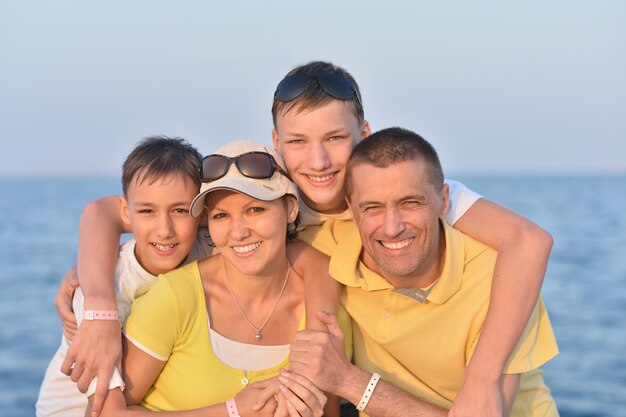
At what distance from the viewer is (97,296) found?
14.2ft

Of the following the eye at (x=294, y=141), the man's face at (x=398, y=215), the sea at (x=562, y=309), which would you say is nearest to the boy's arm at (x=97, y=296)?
the eye at (x=294, y=141)

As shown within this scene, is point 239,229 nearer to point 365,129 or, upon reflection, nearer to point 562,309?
point 365,129

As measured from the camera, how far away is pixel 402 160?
4.28 meters

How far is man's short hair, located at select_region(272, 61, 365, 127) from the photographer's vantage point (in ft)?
15.5

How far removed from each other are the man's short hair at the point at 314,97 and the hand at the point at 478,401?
5.78 feet

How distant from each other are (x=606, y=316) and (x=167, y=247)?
1964 cm

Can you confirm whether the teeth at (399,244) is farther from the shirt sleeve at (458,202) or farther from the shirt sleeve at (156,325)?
the shirt sleeve at (156,325)

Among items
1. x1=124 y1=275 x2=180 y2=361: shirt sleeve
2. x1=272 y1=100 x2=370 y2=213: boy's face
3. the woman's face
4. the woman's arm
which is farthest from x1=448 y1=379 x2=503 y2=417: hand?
x1=124 y1=275 x2=180 y2=361: shirt sleeve

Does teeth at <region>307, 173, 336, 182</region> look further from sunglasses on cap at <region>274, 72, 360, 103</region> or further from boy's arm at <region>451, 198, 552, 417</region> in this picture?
boy's arm at <region>451, 198, 552, 417</region>

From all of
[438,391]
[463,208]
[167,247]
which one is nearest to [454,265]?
[463,208]

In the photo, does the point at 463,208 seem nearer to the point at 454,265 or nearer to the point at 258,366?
the point at 454,265

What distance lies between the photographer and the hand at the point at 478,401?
4.09m

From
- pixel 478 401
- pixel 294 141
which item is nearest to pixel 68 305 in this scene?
pixel 294 141

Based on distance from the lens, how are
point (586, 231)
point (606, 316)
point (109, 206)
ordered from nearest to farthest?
point (109, 206)
point (606, 316)
point (586, 231)
